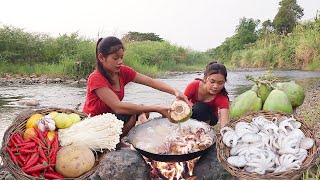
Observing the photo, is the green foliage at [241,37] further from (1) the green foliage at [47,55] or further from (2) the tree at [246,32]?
(1) the green foliage at [47,55]

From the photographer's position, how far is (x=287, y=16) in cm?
4119

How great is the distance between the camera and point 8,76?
1780 centimetres

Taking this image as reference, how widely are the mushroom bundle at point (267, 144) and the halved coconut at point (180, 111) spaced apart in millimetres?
361

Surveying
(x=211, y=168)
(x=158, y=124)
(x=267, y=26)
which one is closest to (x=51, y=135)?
(x=158, y=124)

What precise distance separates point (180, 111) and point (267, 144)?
0.81m

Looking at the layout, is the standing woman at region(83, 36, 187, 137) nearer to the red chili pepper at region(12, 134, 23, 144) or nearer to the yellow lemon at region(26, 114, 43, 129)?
the yellow lemon at region(26, 114, 43, 129)

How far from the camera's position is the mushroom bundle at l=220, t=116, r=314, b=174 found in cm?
278

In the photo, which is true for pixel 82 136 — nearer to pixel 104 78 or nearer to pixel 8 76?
pixel 104 78

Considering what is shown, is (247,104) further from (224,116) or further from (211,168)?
(211,168)

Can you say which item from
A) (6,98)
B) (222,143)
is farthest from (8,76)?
(222,143)

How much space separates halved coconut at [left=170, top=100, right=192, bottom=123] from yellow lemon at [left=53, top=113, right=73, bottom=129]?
0.90 meters

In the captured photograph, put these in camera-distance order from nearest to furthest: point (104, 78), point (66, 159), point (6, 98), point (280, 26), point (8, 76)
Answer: point (66, 159) → point (104, 78) → point (6, 98) → point (8, 76) → point (280, 26)

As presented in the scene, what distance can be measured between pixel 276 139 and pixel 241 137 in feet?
0.89

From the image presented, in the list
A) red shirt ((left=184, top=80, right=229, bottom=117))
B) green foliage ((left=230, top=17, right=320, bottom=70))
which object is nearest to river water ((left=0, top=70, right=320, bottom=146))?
red shirt ((left=184, top=80, right=229, bottom=117))
